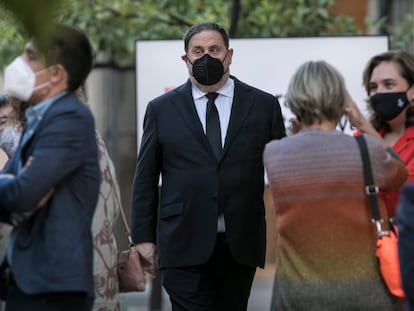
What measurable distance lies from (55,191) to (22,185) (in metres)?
0.16

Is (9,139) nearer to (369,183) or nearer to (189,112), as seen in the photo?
(189,112)

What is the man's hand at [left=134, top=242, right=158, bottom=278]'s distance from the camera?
5.16 meters

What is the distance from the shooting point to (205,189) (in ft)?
18.2

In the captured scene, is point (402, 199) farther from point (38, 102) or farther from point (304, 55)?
point (304, 55)

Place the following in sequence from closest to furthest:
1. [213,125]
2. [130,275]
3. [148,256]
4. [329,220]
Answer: [329,220], [130,275], [148,256], [213,125]

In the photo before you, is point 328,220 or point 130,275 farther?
point 130,275

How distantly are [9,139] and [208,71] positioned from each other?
1.14 meters

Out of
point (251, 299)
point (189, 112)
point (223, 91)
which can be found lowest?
point (251, 299)

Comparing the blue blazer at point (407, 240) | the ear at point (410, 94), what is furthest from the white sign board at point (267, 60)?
the blue blazer at point (407, 240)

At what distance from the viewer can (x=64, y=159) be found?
4027 millimetres

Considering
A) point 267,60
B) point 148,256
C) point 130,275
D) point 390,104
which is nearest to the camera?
point 130,275

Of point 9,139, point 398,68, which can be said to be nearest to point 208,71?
point 398,68

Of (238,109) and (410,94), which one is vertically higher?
(410,94)

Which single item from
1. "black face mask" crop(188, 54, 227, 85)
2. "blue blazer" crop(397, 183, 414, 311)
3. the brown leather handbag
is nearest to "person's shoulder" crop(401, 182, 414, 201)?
"blue blazer" crop(397, 183, 414, 311)
